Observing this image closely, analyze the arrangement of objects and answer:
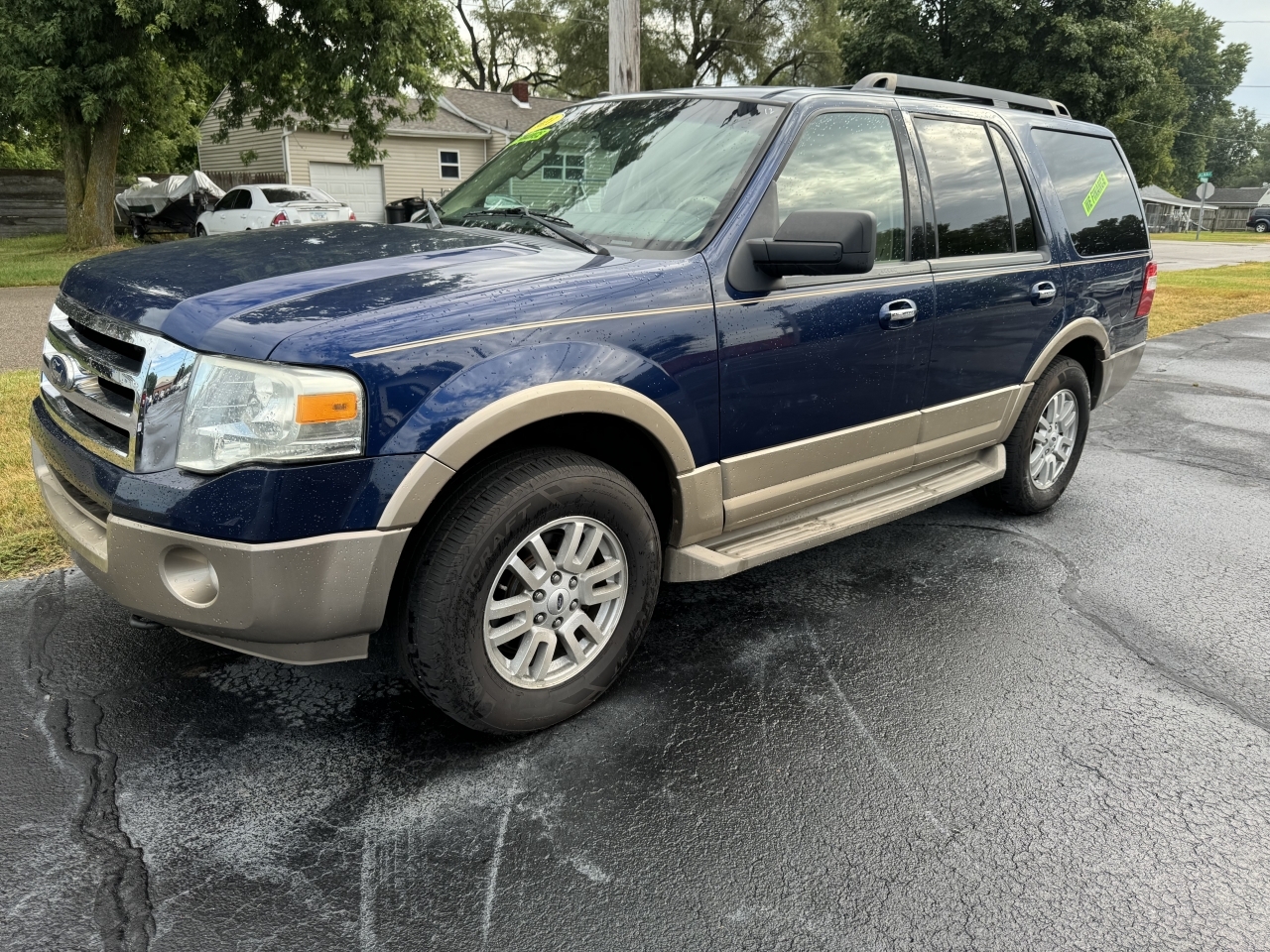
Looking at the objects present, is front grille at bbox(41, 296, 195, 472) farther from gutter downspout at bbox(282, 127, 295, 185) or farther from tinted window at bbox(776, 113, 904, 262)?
gutter downspout at bbox(282, 127, 295, 185)

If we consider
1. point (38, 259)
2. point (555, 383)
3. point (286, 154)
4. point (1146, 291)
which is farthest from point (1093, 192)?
point (286, 154)

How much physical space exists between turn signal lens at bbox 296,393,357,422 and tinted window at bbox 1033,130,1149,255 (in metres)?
3.86

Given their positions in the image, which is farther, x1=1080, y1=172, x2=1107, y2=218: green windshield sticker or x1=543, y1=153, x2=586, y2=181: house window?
x1=1080, y1=172, x2=1107, y2=218: green windshield sticker

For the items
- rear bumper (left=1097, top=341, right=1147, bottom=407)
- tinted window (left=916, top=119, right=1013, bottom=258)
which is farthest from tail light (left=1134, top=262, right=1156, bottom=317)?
tinted window (left=916, top=119, right=1013, bottom=258)

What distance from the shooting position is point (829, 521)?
3.75 meters

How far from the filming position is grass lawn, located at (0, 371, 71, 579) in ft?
13.7

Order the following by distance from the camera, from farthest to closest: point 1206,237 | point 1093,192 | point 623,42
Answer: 1. point 1206,237
2. point 623,42
3. point 1093,192

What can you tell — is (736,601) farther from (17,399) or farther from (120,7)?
(120,7)

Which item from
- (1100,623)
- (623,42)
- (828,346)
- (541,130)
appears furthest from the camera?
(623,42)

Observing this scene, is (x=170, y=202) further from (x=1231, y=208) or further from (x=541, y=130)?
(x=1231, y=208)

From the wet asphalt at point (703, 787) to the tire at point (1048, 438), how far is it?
0.84 meters

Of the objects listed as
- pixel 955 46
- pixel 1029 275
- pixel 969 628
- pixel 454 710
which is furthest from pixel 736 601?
pixel 955 46

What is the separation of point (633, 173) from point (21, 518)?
133 inches

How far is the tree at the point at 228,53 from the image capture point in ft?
56.4
